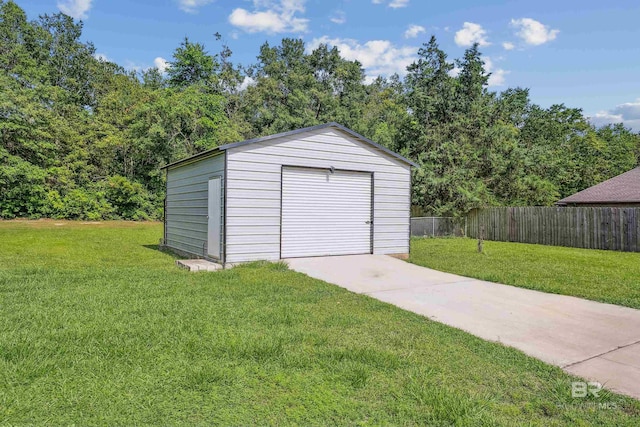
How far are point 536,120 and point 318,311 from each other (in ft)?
92.7

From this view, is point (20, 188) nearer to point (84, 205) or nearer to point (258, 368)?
point (84, 205)

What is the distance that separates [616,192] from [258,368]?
18.1 m

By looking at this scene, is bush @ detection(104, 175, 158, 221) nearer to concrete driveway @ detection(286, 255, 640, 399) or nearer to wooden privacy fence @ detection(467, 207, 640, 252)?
concrete driveway @ detection(286, 255, 640, 399)

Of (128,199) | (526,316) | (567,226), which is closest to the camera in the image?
(526,316)

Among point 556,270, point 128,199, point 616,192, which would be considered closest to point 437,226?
point 616,192

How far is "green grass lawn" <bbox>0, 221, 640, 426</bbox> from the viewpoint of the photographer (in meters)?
2.21

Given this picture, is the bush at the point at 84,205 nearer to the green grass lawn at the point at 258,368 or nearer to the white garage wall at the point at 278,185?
the white garage wall at the point at 278,185

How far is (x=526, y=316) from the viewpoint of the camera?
4402 mm

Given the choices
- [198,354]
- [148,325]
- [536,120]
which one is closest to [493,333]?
[198,354]

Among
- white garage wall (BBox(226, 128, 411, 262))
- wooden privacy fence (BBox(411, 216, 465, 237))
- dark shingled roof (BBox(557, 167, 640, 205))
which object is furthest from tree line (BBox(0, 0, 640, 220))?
white garage wall (BBox(226, 128, 411, 262))

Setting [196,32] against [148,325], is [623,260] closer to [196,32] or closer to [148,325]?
[148,325]

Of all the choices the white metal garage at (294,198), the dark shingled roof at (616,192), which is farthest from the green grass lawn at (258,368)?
the dark shingled roof at (616,192)

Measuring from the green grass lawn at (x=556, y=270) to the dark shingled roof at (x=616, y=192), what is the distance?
5257mm

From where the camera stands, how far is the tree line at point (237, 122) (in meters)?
18.8
